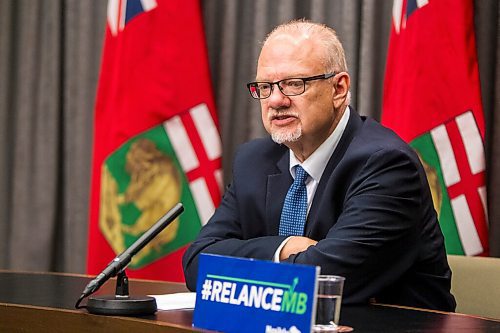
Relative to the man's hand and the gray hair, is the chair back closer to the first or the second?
the man's hand

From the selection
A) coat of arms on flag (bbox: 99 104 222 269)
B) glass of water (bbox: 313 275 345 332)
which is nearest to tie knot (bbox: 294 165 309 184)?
Result: glass of water (bbox: 313 275 345 332)

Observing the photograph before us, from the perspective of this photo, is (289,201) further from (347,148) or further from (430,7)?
(430,7)

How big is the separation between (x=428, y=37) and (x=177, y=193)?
49.0 inches

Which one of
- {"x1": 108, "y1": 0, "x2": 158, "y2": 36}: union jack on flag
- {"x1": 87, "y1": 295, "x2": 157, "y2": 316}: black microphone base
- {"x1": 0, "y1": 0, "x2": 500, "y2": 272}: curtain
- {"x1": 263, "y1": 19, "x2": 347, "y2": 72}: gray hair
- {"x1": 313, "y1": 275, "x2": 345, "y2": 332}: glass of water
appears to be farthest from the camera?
{"x1": 0, "y1": 0, "x2": 500, "y2": 272}: curtain

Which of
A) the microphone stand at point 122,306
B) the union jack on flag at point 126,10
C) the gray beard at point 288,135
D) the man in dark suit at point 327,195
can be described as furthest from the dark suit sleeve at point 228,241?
the union jack on flag at point 126,10

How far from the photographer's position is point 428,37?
335cm

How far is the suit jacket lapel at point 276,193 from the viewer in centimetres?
278

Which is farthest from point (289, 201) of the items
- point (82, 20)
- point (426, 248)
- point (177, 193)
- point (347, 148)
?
point (82, 20)

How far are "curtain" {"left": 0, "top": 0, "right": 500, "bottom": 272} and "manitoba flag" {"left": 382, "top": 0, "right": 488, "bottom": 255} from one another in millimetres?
1001

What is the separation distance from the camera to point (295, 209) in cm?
272

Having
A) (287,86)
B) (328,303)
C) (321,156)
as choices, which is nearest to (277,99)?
(287,86)

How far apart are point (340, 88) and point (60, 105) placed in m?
2.30

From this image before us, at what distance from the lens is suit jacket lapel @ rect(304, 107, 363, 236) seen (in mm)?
2672

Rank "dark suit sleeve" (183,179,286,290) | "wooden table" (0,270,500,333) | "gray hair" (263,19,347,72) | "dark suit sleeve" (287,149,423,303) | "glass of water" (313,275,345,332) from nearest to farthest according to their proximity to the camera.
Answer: "glass of water" (313,275,345,332), "wooden table" (0,270,500,333), "dark suit sleeve" (287,149,423,303), "dark suit sleeve" (183,179,286,290), "gray hair" (263,19,347,72)
